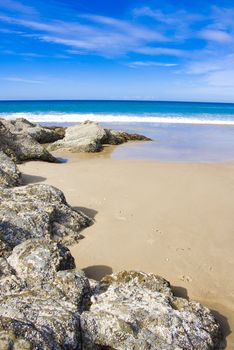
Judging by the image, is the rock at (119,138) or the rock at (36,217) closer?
the rock at (36,217)

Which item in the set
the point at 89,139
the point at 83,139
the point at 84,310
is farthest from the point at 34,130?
the point at 84,310

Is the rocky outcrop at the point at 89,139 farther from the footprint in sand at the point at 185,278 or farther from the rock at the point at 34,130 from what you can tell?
the footprint in sand at the point at 185,278

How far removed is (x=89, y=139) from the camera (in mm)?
15453

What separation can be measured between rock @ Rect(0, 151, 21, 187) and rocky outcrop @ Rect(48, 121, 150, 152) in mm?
6142

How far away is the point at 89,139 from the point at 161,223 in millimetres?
9017

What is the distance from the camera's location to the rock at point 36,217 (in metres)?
5.38

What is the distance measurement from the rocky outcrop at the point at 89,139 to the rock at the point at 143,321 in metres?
10.8

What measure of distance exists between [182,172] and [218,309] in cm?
624

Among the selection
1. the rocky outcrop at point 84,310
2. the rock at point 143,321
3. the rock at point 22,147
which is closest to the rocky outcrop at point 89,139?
the rock at point 22,147

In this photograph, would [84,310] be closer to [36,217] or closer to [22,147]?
[36,217]

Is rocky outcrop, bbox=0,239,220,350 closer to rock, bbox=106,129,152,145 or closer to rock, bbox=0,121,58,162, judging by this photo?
rock, bbox=0,121,58,162

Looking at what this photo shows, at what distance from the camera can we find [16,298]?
364 cm

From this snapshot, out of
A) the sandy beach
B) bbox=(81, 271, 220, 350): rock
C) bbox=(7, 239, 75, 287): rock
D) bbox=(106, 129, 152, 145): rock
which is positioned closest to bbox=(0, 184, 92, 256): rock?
the sandy beach

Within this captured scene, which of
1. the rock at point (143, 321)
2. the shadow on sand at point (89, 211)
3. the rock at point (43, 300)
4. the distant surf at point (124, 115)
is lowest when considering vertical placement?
the distant surf at point (124, 115)
